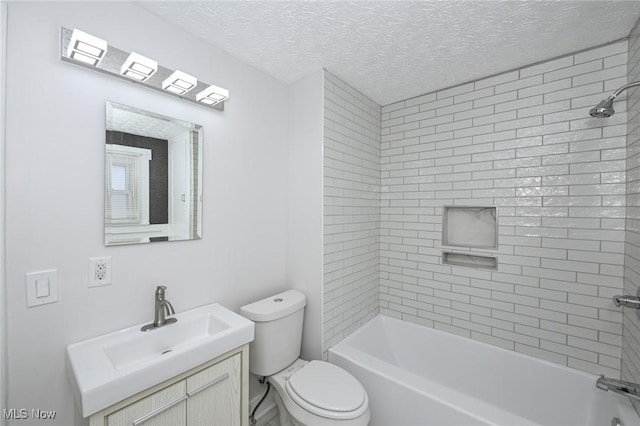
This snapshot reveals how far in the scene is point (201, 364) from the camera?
3.96ft

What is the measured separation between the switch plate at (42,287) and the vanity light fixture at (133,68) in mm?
913

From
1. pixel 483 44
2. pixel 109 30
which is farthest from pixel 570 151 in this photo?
pixel 109 30

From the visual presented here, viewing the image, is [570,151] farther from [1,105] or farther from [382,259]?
[1,105]

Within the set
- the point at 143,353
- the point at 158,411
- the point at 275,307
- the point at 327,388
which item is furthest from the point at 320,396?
the point at 143,353

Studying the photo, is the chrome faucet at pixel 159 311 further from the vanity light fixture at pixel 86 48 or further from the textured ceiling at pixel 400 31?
the textured ceiling at pixel 400 31

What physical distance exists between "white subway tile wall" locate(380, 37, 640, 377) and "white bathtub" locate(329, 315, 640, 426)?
0.35 ft

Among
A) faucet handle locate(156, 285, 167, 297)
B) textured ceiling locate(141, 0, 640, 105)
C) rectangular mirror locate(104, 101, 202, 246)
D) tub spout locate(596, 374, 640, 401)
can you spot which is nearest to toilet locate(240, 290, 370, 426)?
faucet handle locate(156, 285, 167, 297)

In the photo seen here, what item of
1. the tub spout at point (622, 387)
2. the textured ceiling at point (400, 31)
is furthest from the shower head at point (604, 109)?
the tub spout at point (622, 387)

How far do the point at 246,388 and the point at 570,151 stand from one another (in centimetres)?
244

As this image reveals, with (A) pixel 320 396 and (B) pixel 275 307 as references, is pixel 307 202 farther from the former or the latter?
(A) pixel 320 396

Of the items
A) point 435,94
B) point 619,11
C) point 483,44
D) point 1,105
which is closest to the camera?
point 1,105

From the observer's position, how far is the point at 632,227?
1.45 meters

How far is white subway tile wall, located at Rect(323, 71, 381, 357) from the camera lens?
6.47 feet

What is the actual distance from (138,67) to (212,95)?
386 millimetres
